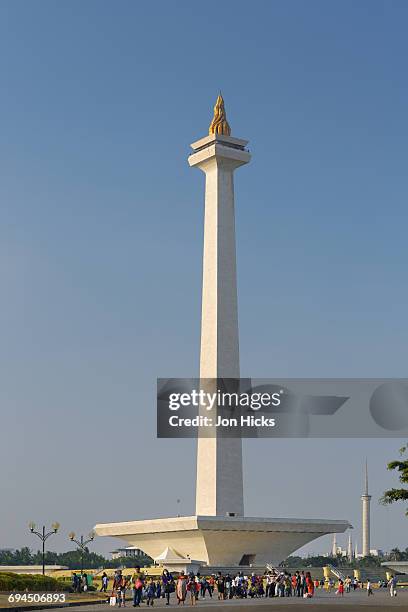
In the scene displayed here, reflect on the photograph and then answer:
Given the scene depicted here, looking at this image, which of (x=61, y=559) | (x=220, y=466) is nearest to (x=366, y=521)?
(x=61, y=559)

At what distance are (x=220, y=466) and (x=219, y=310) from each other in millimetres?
11762

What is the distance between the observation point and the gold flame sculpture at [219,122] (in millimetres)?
89250

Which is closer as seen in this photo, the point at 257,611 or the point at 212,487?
the point at 257,611

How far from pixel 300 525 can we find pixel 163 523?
33.8 feet

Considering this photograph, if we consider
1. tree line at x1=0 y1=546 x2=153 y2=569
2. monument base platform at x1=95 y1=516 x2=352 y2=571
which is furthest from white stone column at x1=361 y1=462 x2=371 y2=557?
monument base platform at x1=95 y1=516 x2=352 y2=571

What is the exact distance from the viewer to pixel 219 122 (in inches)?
3531

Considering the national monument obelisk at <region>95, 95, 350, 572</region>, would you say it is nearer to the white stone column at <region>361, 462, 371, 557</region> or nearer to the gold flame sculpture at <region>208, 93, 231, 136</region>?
the gold flame sculpture at <region>208, 93, 231, 136</region>

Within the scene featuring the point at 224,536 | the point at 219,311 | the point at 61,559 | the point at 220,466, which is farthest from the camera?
the point at 61,559

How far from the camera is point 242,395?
85.6 meters

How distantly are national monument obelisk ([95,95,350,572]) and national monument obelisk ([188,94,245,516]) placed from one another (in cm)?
7

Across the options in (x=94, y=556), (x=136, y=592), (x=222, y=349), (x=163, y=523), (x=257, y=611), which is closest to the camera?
(x=257, y=611)

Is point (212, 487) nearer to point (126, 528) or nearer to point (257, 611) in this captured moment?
point (126, 528)

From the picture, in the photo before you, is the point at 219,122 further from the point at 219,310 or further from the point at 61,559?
the point at 61,559

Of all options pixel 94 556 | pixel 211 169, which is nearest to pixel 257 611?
pixel 211 169
